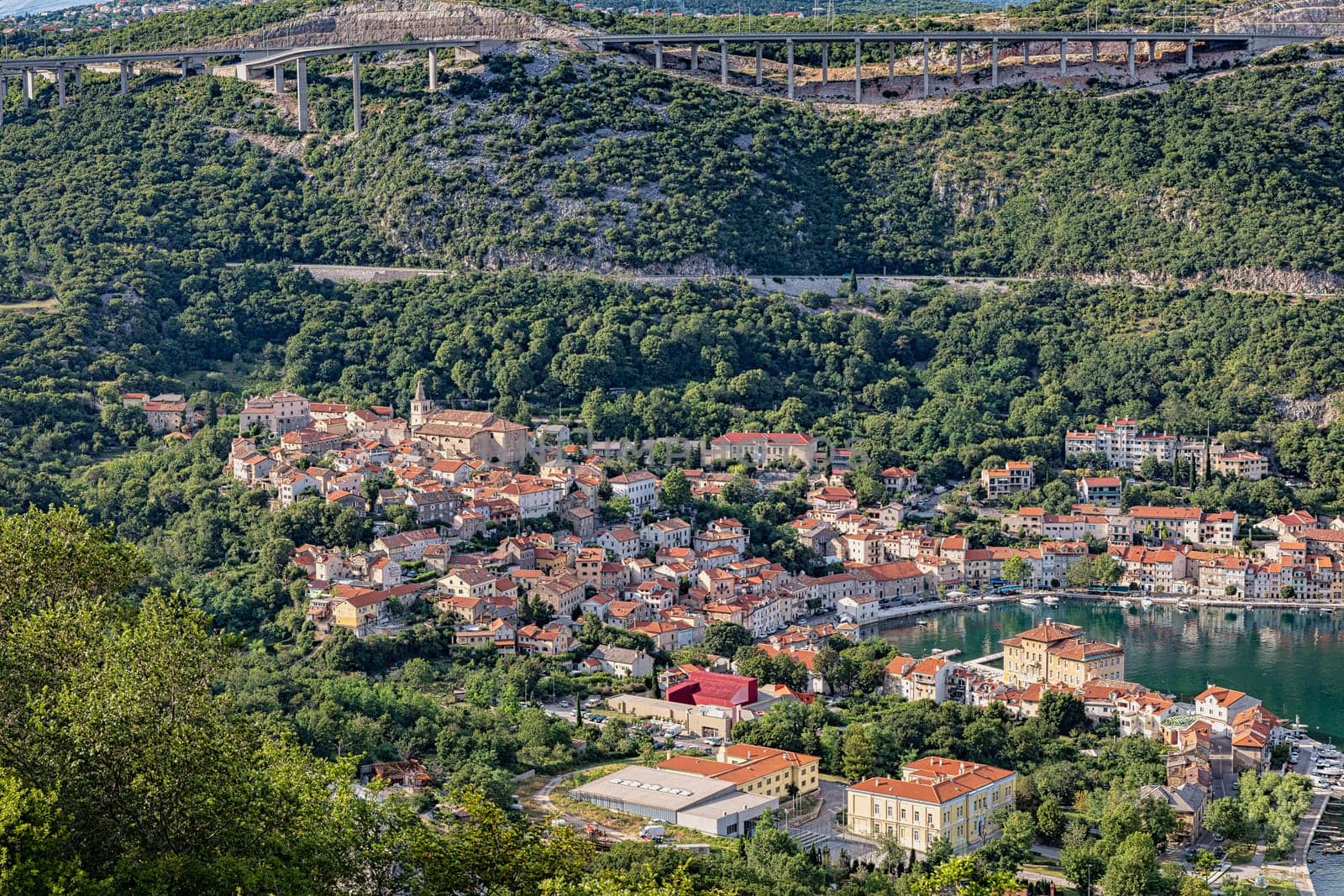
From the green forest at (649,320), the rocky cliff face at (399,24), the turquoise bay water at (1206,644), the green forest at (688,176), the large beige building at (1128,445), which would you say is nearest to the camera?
the green forest at (649,320)

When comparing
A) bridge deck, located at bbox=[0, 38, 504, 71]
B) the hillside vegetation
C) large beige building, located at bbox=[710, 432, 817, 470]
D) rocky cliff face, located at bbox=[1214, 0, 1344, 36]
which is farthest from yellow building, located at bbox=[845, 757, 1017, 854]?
rocky cliff face, located at bbox=[1214, 0, 1344, 36]

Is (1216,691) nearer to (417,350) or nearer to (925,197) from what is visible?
(417,350)

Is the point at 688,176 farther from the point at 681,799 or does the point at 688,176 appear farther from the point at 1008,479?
the point at 681,799

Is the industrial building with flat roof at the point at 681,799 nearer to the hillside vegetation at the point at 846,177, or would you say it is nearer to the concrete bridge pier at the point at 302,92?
the hillside vegetation at the point at 846,177

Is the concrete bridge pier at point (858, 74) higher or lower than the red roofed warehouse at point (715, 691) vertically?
higher

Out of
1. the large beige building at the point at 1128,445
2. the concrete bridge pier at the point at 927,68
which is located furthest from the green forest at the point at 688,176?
the large beige building at the point at 1128,445

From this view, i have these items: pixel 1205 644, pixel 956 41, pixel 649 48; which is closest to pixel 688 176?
pixel 649 48

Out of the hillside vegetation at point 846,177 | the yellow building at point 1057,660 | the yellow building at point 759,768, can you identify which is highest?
the hillside vegetation at point 846,177

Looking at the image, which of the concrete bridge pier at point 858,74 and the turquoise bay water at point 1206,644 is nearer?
the turquoise bay water at point 1206,644
